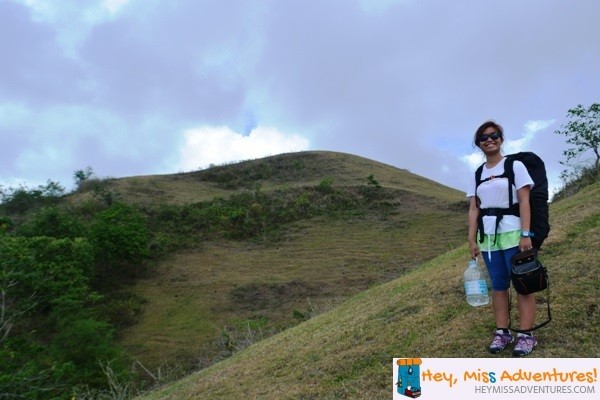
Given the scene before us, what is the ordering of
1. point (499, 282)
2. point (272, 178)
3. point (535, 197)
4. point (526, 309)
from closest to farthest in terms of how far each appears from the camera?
point (535, 197) → point (526, 309) → point (499, 282) → point (272, 178)

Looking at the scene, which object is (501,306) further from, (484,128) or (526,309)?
(484,128)

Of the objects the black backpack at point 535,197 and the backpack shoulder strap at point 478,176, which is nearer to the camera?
the black backpack at point 535,197

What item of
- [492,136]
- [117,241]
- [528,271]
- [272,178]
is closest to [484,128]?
[492,136]

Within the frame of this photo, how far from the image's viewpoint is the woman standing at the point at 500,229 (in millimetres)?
3545

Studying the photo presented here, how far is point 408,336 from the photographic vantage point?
5141 mm

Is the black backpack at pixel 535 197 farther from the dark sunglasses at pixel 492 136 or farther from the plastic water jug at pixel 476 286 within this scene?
the plastic water jug at pixel 476 286

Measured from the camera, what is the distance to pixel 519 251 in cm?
357

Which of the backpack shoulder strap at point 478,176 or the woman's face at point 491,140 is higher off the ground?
the woman's face at point 491,140

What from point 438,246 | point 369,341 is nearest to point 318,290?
point 438,246

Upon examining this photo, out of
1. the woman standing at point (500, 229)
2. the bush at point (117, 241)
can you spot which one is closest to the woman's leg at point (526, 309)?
the woman standing at point (500, 229)

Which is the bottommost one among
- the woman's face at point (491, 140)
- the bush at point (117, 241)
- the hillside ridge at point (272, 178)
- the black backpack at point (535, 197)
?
the black backpack at point (535, 197)

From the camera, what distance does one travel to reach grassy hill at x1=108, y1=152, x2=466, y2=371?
16406 millimetres

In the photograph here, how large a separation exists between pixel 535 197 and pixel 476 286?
818 millimetres

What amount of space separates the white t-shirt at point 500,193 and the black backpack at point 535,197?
3cm
